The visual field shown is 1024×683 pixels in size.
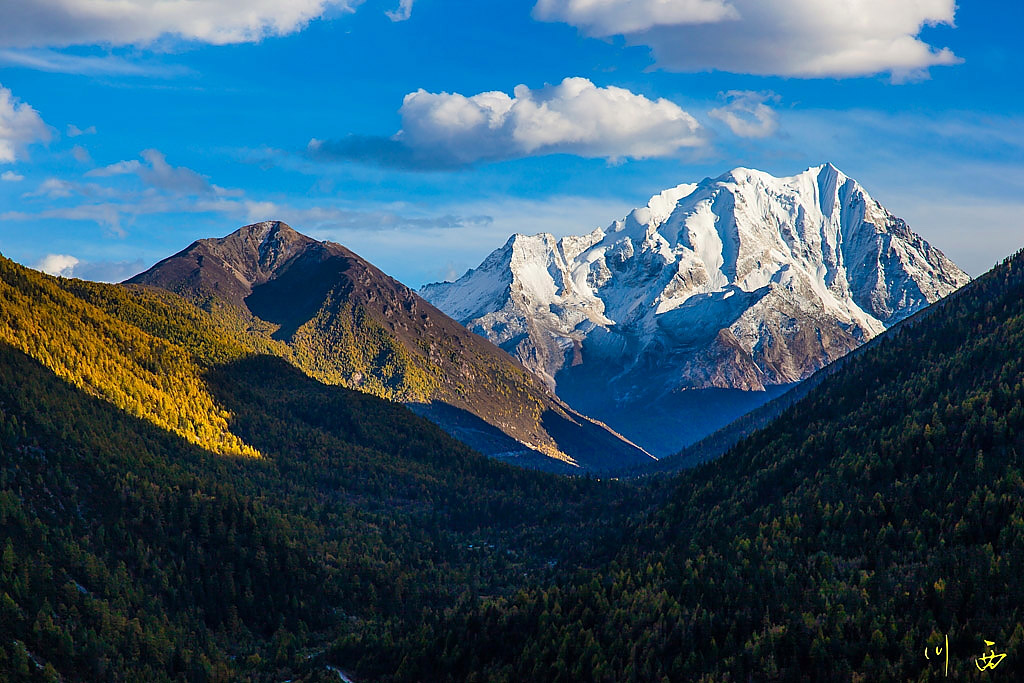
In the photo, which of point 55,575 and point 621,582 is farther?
point 621,582

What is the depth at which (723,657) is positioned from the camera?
14562 centimetres

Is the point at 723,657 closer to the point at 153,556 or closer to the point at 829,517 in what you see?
the point at 829,517

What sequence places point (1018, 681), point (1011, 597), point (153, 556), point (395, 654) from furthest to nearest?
point (153, 556)
point (395, 654)
point (1011, 597)
point (1018, 681)

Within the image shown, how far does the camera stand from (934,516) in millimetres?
170500

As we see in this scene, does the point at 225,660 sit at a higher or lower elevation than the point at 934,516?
lower

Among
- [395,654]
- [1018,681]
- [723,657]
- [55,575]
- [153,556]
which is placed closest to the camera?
[1018,681]

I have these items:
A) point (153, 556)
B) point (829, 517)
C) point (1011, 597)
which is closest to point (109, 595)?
point (153, 556)

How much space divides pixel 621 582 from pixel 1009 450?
79.9 m

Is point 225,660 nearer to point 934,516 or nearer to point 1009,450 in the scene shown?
point 934,516

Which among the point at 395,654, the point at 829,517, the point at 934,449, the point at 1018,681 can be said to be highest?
the point at 934,449

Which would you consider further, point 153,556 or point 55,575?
point 153,556

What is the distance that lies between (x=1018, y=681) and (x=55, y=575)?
151710mm

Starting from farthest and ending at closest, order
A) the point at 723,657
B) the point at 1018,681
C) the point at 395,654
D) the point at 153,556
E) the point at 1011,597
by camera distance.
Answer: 1. the point at 153,556
2. the point at 395,654
3. the point at 723,657
4. the point at 1011,597
5. the point at 1018,681

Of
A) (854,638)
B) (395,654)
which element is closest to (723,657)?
(854,638)
